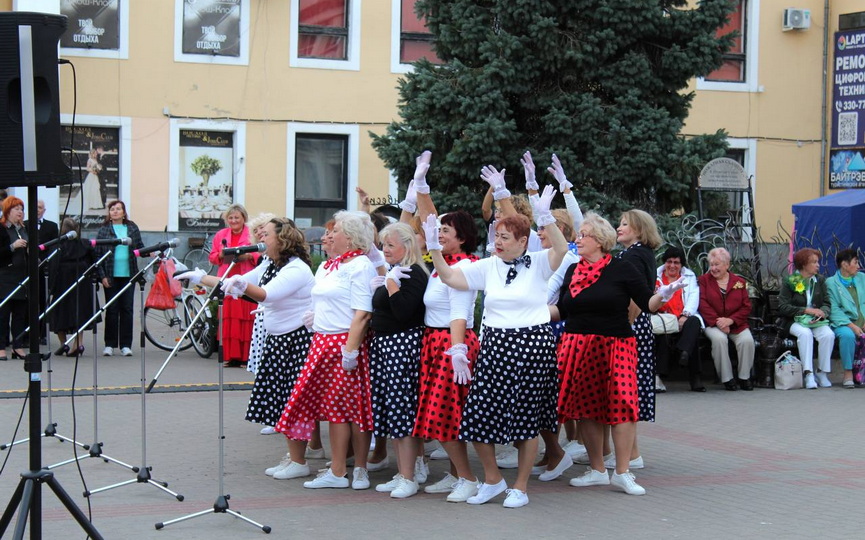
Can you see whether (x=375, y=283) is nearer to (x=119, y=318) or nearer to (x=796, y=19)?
(x=119, y=318)

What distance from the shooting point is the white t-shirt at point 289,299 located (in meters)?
8.12

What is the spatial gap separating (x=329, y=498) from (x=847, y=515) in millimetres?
3184

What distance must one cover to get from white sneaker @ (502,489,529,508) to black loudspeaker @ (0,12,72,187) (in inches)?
132

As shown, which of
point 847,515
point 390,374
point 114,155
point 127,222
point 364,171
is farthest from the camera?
point 364,171

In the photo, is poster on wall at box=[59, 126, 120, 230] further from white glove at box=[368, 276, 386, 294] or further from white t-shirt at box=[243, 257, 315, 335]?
white glove at box=[368, 276, 386, 294]

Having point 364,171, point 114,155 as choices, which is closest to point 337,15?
point 364,171

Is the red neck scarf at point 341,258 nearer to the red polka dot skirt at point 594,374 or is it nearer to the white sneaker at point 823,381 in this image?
the red polka dot skirt at point 594,374

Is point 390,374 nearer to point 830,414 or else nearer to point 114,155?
point 830,414

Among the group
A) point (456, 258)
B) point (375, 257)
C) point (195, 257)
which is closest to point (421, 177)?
point (375, 257)

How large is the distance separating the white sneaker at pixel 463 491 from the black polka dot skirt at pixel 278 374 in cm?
140

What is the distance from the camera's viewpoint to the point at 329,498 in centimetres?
771

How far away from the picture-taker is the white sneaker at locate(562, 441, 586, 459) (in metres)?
9.21

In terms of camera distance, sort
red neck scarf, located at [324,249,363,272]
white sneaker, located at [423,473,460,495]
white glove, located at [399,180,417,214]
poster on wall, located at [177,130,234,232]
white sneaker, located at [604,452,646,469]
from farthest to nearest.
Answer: poster on wall, located at [177,130,234,232] < white glove, located at [399,180,417,214] < white sneaker, located at [604,452,646,469] < red neck scarf, located at [324,249,363,272] < white sneaker, located at [423,473,460,495]

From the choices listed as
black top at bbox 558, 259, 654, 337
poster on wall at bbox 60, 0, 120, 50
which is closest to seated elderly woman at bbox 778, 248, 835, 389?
black top at bbox 558, 259, 654, 337
